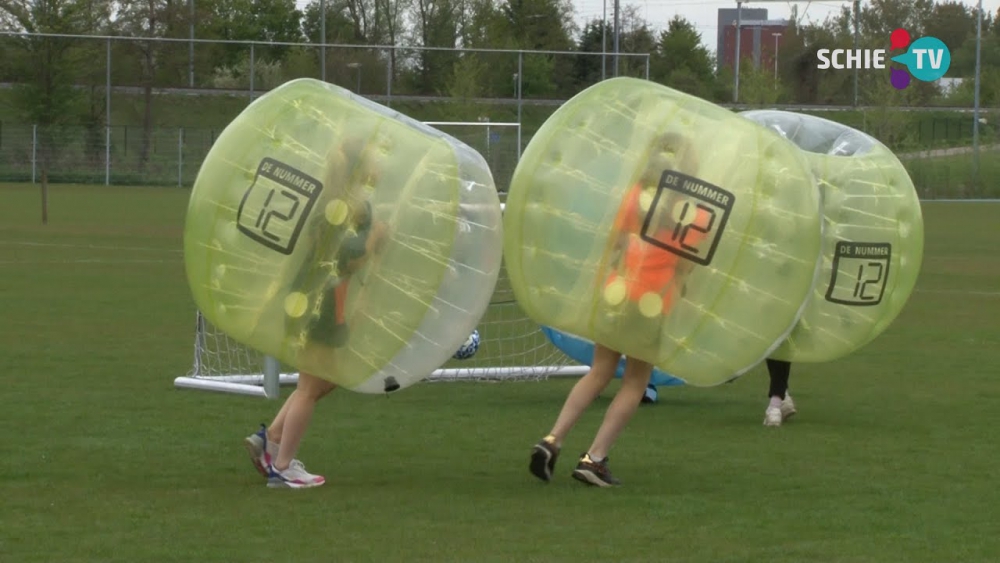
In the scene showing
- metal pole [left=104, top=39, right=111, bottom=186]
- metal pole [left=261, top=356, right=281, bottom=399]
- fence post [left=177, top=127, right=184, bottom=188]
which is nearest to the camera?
metal pole [left=261, top=356, right=281, bottom=399]

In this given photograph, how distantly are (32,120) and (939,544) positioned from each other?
147ft

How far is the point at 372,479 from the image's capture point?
24.5 ft

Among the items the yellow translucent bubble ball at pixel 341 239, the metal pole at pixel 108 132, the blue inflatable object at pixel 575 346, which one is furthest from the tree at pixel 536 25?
the yellow translucent bubble ball at pixel 341 239

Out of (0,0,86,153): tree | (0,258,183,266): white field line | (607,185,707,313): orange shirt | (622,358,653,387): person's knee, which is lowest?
(0,258,183,266): white field line

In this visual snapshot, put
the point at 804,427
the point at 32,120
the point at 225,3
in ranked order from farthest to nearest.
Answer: the point at 225,3 < the point at 32,120 < the point at 804,427

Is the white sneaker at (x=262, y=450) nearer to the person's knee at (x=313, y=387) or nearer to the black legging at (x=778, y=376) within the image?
the person's knee at (x=313, y=387)

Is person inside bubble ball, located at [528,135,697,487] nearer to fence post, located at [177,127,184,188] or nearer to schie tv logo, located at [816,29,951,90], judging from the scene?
fence post, located at [177,127,184,188]

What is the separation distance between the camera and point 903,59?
61.3m

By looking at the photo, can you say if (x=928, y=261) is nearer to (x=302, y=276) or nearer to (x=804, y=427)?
→ (x=804, y=427)

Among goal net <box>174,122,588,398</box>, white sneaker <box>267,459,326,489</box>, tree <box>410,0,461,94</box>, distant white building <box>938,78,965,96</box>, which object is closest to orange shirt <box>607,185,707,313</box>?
white sneaker <box>267,459,326,489</box>

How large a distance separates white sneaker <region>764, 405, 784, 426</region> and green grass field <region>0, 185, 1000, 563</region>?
3.7 inches

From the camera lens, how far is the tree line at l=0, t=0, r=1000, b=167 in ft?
156

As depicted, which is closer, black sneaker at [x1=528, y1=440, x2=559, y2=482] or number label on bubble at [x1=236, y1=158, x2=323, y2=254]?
number label on bubble at [x1=236, y1=158, x2=323, y2=254]

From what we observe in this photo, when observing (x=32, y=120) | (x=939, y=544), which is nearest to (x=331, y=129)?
(x=939, y=544)
